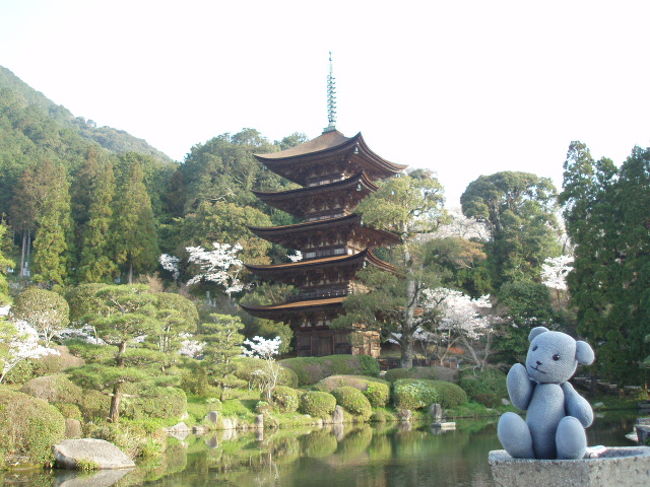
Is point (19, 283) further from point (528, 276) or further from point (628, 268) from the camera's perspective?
point (628, 268)

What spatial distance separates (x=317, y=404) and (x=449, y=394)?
6081 mm

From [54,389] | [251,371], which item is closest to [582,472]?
[54,389]

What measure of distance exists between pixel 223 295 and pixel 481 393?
21980 mm

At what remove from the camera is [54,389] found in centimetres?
1653

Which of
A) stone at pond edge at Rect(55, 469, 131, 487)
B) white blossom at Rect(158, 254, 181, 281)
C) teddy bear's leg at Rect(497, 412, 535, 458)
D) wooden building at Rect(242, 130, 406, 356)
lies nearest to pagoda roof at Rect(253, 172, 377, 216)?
wooden building at Rect(242, 130, 406, 356)

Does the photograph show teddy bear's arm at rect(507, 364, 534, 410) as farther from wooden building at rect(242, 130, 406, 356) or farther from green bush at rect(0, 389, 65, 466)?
wooden building at rect(242, 130, 406, 356)

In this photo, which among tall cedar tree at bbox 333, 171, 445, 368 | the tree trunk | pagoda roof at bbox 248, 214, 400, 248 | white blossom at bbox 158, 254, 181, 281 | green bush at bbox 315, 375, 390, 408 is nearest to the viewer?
the tree trunk

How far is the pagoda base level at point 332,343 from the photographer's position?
29.9 metres

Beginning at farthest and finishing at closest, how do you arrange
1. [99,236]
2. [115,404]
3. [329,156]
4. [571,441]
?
1. [99,236]
2. [329,156]
3. [115,404]
4. [571,441]

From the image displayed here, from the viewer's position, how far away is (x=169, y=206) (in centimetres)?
5512

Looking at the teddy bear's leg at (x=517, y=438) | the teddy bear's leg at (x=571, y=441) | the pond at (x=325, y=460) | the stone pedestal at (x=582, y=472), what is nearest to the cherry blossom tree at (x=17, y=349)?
the pond at (x=325, y=460)

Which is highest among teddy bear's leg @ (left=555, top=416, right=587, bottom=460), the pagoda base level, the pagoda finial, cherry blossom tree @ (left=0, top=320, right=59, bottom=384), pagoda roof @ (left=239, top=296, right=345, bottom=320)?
the pagoda finial

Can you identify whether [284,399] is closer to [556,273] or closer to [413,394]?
[413,394]

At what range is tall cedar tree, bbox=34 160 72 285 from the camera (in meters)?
39.5
